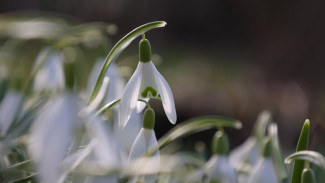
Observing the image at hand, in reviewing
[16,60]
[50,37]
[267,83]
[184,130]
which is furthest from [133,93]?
[267,83]

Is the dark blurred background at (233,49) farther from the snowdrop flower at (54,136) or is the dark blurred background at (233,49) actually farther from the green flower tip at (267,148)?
the snowdrop flower at (54,136)

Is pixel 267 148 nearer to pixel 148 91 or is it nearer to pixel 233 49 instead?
pixel 148 91

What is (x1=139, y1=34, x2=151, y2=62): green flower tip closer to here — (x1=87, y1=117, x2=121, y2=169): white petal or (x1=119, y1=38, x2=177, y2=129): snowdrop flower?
(x1=119, y1=38, x2=177, y2=129): snowdrop flower

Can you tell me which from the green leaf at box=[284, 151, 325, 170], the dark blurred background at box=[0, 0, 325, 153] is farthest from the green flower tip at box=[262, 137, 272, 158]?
the dark blurred background at box=[0, 0, 325, 153]

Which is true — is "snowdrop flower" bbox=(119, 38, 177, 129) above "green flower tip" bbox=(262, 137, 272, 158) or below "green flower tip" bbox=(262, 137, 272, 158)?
above

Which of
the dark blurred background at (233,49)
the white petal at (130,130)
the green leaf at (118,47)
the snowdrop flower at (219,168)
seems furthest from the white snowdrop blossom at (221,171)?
the dark blurred background at (233,49)

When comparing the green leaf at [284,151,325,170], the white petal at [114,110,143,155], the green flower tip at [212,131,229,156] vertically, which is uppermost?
the white petal at [114,110,143,155]

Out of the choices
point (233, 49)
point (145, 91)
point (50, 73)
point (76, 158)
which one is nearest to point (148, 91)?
point (145, 91)
